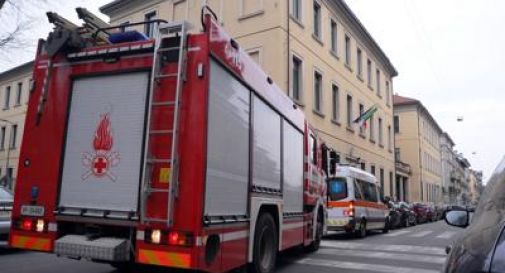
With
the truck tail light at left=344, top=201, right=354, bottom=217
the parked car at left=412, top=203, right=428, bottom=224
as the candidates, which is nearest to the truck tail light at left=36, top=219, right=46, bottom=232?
the truck tail light at left=344, top=201, right=354, bottom=217

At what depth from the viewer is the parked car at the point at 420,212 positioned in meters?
31.0

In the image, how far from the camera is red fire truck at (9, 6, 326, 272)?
222 inches

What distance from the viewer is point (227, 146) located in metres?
6.29

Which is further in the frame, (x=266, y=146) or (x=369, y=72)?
(x=369, y=72)

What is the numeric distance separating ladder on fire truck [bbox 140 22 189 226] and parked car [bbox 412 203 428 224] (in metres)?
27.1

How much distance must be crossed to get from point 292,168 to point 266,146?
1737 millimetres

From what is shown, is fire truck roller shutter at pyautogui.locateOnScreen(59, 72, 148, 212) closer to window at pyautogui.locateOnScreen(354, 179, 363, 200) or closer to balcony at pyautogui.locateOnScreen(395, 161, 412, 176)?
window at pyautogui.locateOnScreen(354, 179, 363, 200)

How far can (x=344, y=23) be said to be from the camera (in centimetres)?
3031

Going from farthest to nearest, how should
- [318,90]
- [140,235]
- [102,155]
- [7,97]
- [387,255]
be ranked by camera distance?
[7,97]
[318,90]
[387,255]
[102,155]
[140,235]

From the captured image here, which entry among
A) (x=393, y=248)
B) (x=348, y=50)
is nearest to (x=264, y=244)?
(x=393, y=248)

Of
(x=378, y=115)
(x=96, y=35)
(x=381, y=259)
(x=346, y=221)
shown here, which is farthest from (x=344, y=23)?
(x=96, y=35)

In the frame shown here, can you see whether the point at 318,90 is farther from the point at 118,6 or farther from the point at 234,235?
the point at 234,235

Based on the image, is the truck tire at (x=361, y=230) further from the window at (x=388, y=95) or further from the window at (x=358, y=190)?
the window at (x=388, y=95)

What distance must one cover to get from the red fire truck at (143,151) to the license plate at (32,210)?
0.05 ft
